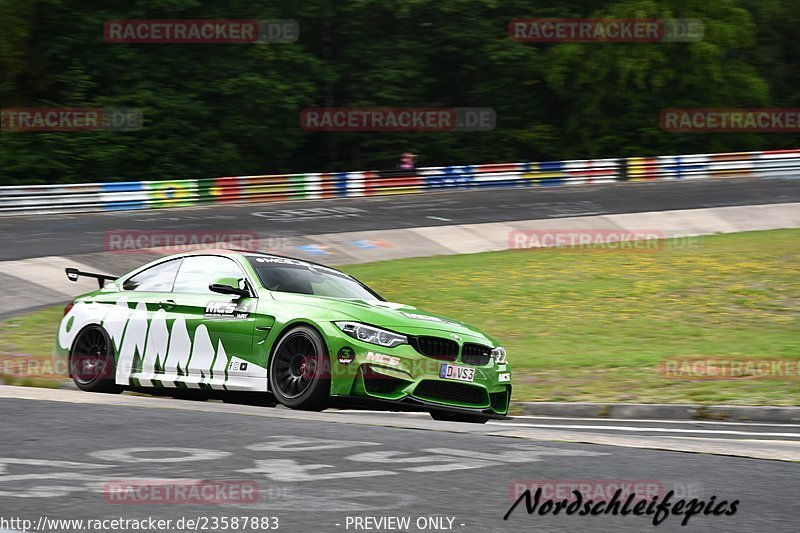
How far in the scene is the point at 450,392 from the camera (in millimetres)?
9641

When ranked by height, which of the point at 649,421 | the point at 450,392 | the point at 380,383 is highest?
the point at 380,383

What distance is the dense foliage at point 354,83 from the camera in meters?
44.1

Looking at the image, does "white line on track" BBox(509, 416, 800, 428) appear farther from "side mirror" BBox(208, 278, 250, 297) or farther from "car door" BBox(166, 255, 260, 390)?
"side mirror" BBox(208, 278, 250, 297)

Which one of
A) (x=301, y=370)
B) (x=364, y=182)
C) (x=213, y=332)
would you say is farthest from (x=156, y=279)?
(x=364, y=182)

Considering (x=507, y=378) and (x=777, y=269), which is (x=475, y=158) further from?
(x=507, y=378)

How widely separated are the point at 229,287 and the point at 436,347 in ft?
6.26

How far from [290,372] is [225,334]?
0.82 metres

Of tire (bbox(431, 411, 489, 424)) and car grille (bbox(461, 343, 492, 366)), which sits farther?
tire (bbox(431, 411, 489, 424))

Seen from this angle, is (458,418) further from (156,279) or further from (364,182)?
(364,182)

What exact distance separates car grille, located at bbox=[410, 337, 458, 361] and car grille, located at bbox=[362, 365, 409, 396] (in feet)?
1.10

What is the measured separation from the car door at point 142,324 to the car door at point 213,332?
0.46ft

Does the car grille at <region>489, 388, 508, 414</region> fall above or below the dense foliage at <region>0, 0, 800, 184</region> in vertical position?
below

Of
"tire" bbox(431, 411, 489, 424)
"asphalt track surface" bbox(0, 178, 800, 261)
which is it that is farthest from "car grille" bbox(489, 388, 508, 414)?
"asphalt track surface" bbox(0, 178, 800, 261)

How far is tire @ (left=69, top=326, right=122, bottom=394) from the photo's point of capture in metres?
10.9
